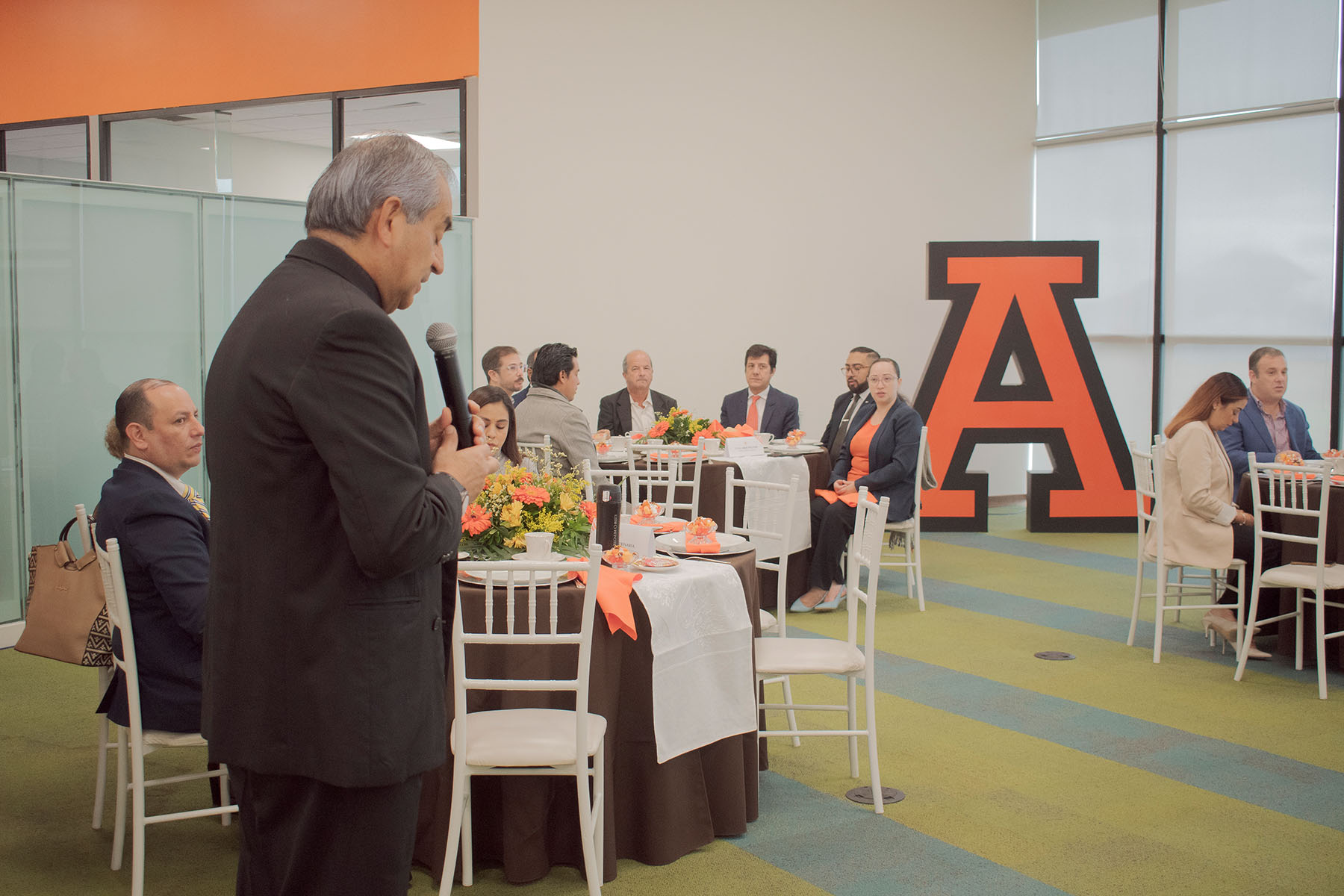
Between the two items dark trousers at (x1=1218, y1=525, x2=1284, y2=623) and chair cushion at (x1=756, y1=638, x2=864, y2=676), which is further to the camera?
dark trousers at (x1=1218, y1=525, x2=1284, y2=623)

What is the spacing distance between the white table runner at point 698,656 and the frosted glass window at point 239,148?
677 cm

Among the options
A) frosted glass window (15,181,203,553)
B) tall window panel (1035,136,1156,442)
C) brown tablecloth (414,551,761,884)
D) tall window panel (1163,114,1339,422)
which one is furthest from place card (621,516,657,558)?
tall window panel (1163,114,1339,422)

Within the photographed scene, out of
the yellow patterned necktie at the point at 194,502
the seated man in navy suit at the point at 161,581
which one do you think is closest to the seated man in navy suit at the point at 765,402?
the yellow patterned necktie at the point at 194,502

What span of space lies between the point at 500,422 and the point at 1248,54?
8.33m

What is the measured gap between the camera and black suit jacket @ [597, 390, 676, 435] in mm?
8094

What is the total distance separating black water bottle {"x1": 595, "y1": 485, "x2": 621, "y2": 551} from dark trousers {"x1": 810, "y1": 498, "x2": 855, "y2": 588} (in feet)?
10.8

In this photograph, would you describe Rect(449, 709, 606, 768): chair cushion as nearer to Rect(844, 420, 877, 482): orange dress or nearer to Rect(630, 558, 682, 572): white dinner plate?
Rect(630, 558, 682, 572): white dinner plate

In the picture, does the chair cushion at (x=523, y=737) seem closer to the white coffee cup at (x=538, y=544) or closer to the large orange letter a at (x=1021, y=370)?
the white coffee cup at (x=538, y=544)

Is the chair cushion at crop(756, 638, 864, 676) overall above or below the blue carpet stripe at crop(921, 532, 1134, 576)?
above

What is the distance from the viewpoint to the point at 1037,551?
8422mm

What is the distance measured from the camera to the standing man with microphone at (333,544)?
1333mm

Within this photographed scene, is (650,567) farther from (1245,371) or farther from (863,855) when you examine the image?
(1245,371)

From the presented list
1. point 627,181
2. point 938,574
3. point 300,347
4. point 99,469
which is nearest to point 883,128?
point 627,181

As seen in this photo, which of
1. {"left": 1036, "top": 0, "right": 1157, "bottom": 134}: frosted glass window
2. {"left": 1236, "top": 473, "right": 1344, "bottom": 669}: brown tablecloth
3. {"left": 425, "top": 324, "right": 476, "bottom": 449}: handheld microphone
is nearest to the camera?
{"left": 425, "top": 324, "right": 476, "bottom": 449}: handheld microphone
